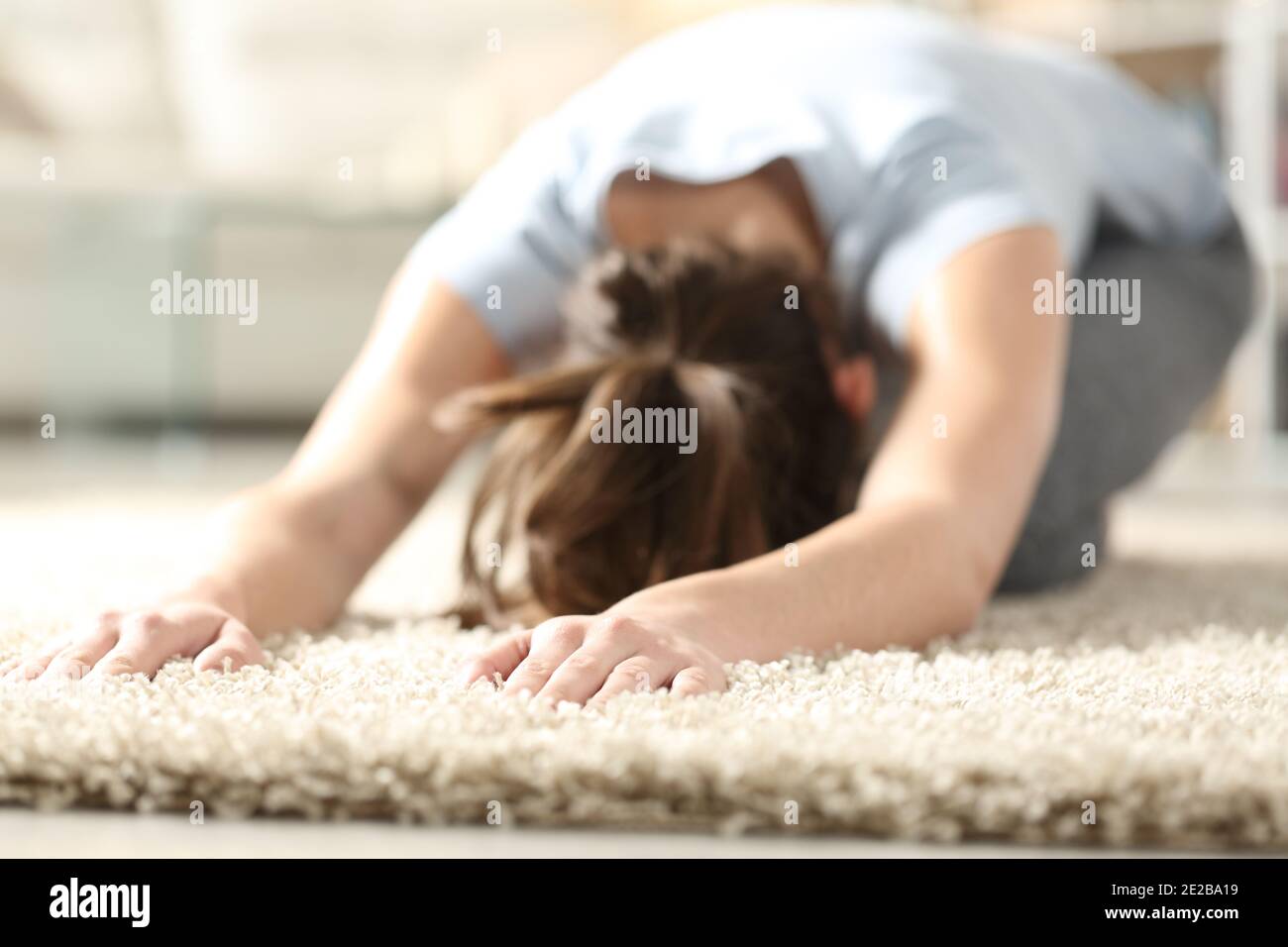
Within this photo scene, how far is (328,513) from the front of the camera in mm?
820

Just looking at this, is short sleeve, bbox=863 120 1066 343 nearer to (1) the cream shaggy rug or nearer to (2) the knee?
(2) the knee

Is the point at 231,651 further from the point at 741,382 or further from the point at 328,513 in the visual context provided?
the point at 741,382

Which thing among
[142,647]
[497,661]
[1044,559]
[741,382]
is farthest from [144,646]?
[1044,559]

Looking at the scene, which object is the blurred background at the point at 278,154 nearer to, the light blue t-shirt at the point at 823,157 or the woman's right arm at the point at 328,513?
the light blue t-shirt at the point at 823,157

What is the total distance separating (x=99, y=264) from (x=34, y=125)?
612mm

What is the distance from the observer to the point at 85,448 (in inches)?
113

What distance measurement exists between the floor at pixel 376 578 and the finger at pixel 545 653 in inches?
3.7

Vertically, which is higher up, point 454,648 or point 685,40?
point 685,40

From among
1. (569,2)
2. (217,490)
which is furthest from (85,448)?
(569,2)

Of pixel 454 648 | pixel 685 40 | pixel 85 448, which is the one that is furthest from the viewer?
pixel 85 448

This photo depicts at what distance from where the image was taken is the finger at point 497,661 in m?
0.56

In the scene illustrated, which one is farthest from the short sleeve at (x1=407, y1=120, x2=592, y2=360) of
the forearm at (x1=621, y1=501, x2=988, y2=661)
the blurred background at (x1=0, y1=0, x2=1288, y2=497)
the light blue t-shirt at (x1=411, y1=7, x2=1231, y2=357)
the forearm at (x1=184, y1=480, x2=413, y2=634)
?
the blurred background at (x1=0, y1=0, x2=1288, y2=497)

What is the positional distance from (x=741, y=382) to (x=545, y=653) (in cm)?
31
